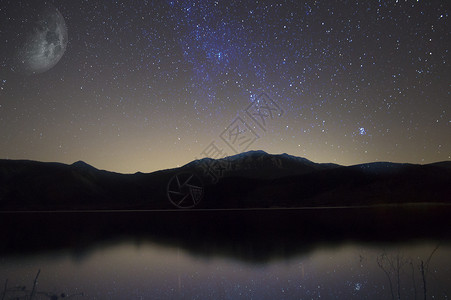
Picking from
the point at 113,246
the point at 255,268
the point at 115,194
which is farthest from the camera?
the point at 115,194

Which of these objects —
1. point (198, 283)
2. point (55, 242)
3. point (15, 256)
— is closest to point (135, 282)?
point (198, 283)

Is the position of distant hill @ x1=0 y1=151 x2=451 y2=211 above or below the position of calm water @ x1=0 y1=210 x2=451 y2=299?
above

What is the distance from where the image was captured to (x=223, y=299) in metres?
10.8

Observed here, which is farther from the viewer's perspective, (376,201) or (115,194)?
(115,194)

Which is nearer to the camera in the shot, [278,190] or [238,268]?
[238,268]

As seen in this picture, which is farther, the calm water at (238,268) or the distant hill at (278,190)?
the distant hill at (278,190)

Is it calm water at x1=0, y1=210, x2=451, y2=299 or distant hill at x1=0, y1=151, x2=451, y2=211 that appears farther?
distant hill at x1=0, y1=151, x2=451, y2=211

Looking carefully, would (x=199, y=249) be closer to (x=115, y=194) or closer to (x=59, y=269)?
(x=59, y=269)

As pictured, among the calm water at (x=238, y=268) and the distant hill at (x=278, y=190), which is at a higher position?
the distant hill at (x=278, y=190)

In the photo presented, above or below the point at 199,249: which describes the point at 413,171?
above

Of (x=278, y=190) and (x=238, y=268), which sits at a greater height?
(x=278, y=190)

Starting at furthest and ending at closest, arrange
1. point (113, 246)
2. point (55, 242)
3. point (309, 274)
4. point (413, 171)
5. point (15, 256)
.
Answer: point (413, 171)
point (55, 242)
point (113, 246)
point (15, 256)
point (309, 274)

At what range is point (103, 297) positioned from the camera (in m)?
11.2

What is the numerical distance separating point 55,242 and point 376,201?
110660mm
